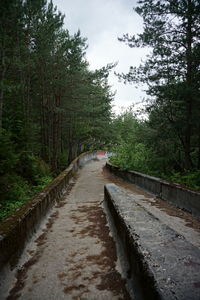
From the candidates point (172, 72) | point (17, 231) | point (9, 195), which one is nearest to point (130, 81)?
point (172, 72)

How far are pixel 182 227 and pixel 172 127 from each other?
28.1 feet

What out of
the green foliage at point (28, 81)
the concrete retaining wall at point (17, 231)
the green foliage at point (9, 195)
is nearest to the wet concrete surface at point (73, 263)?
the concrete retaining wall at point (17, 231)

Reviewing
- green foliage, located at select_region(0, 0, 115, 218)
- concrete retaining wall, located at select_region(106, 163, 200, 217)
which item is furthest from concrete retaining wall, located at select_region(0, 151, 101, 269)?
concrete retaining wall, located at select_region(106, 163, 200, 217)

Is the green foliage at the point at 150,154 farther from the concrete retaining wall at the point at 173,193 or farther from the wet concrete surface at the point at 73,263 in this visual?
the wet concrete surface at the point at 73,263

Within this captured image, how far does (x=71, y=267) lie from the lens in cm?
295

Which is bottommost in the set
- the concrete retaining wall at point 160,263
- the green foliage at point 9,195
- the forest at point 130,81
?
the green foliage at point 9,195

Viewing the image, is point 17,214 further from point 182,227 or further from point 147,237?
point 182,227

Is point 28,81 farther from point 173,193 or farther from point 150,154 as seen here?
point 173,193

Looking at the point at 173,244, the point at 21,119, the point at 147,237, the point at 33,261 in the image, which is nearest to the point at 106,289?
the point at 147,237

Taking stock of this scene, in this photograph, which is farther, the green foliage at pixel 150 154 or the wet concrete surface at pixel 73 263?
the green foliage at pixel 150 154

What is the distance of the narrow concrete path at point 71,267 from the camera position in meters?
2.39

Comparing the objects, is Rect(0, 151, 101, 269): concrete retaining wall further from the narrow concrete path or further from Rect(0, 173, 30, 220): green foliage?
Rect(0, 173, 30, 220): green foliage

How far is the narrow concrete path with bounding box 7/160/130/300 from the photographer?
239cm

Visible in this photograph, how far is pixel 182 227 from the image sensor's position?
4832 mm
